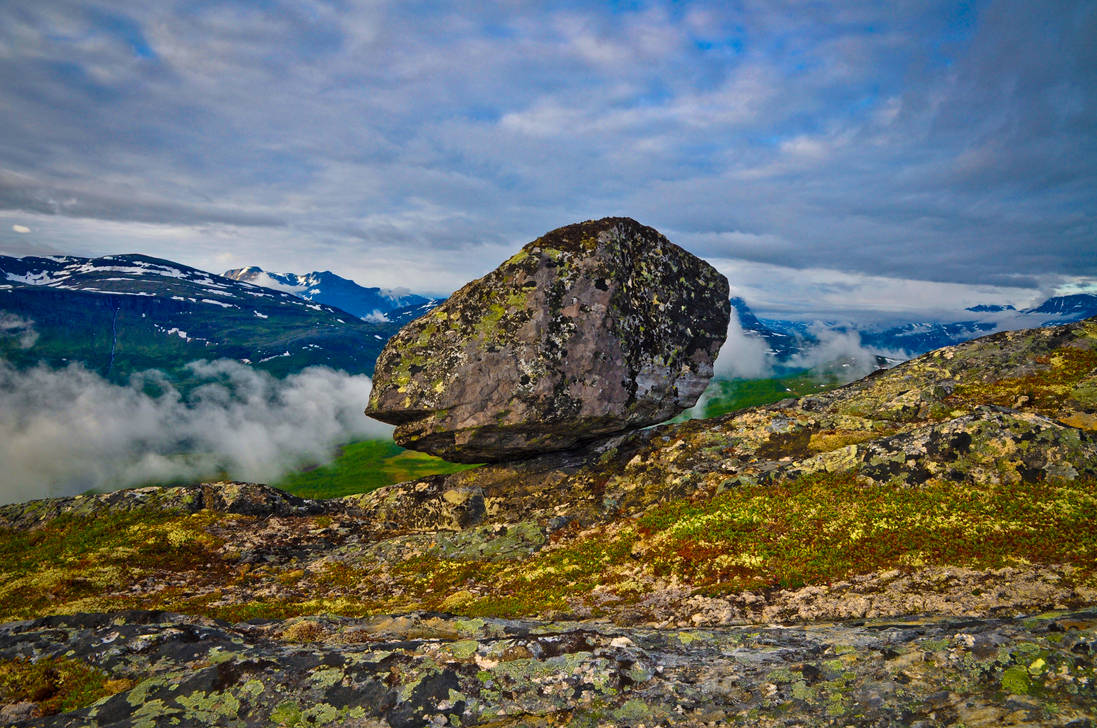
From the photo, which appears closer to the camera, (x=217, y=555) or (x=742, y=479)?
(x=742, y=479)

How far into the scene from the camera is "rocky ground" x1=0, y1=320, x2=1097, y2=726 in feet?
29.7

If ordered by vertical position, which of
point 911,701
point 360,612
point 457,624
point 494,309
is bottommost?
point 360,612

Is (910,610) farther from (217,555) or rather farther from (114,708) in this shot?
(217,555)

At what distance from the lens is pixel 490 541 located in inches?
1058

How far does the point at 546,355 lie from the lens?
3125cm

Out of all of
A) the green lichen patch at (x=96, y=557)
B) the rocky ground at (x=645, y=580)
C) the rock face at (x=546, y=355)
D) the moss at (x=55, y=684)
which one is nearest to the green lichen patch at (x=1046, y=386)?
the rocky ground at (x=645, y=580)

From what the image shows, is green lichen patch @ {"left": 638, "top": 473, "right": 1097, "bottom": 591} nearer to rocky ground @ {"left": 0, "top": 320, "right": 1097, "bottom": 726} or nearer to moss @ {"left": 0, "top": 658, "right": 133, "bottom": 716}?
rocky ground @ {"left": 0, "top": 320, "right": 1097, "bottom": 726}

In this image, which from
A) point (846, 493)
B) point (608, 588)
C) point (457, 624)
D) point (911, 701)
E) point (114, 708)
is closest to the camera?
A: point (911, 701)

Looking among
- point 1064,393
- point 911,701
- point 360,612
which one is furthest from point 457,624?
point 1064,393

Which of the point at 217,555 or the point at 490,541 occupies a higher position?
the point at 490,541

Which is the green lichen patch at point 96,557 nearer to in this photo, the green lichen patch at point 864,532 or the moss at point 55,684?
the moss at point 55,684

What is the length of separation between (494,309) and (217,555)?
805 inches

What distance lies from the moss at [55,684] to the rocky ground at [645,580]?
0.07m

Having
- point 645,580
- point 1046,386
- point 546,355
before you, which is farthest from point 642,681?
point 1046,386
